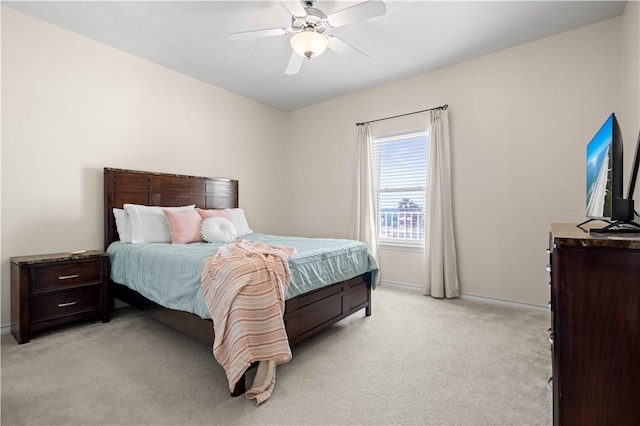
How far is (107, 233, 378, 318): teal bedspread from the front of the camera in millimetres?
2059

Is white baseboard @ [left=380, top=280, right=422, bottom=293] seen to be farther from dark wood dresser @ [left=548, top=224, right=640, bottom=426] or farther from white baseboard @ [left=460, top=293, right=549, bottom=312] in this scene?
dark wood dresser @ [left=548, top=224, right=640, bottom=426]

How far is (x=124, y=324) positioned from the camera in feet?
9.17

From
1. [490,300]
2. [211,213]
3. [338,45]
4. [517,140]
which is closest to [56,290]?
[211,213]

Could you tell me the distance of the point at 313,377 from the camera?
1909 millimetres

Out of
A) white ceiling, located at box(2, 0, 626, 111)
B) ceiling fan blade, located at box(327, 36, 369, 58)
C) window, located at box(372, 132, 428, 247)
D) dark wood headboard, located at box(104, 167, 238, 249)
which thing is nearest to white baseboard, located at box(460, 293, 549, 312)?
window, located at box(372, 132, 428, 247)

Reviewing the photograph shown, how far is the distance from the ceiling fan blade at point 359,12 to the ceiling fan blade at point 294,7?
37 cm

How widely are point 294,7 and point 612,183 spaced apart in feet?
8.21

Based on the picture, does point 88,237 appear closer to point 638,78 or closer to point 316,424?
point 316,424

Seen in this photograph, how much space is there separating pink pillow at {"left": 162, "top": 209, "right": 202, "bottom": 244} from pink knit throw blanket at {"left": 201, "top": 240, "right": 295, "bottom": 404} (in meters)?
1.40

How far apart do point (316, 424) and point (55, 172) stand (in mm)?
3139

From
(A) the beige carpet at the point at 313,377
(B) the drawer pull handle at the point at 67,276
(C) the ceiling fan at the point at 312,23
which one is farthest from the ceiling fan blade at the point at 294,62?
(B) the drawer pull handle at the point at 67,276

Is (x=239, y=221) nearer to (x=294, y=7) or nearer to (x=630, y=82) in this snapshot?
(x=294, y=7)

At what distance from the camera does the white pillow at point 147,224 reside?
3.02m

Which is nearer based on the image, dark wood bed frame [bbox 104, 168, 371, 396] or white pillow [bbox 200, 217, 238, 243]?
dark wood bed frame [bbox 104, 168, 371, 396]
